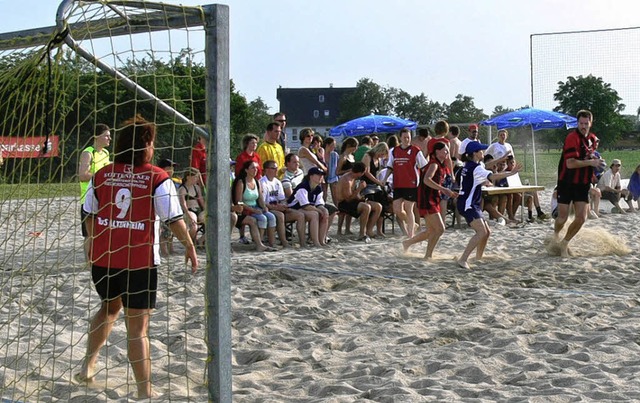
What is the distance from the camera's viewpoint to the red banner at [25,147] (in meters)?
5.44

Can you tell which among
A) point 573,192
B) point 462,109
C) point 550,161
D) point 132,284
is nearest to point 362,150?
point 573,192

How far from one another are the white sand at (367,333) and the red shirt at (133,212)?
0.88ft

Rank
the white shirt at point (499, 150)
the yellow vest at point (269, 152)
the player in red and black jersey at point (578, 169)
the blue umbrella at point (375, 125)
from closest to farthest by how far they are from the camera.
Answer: the player in red and black jersey at point (578, 169) < the yellow vest at point (269, 152) < the white shirt at point (499, 150) < the blue umbrella at point (375, 125)

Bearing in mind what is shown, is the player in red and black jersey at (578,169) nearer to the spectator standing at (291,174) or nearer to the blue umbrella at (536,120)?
the spectator standing at (291,174)

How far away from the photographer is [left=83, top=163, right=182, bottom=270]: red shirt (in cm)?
457

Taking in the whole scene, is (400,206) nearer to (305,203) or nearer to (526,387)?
(305,203)

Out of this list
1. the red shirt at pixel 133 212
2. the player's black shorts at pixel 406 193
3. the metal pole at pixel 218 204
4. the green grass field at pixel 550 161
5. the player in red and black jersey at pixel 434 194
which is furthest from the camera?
the green grass field at pixel 550 161

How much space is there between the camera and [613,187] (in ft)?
58.9

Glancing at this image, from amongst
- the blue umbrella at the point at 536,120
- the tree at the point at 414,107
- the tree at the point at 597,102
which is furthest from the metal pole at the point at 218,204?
the tree at the point at 414,107

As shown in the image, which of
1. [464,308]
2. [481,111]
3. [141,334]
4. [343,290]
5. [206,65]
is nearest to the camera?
[206,65]

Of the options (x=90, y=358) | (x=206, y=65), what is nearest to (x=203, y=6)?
(x=206, y=65)

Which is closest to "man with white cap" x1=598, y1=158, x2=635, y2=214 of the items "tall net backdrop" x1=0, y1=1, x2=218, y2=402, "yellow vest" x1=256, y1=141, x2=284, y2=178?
"yellow vest" x1=256, y1=141, x2=284, y2=178

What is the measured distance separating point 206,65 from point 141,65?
114 centimetres

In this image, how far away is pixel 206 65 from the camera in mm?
3855
